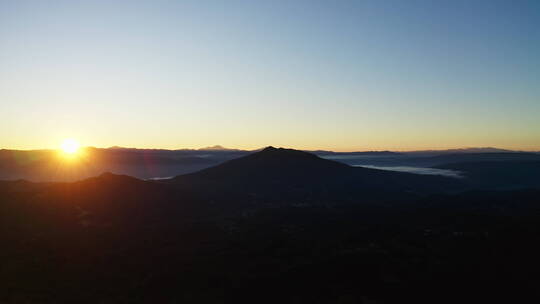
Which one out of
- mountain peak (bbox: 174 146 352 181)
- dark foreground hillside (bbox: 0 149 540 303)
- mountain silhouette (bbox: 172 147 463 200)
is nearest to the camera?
dark foreground hillside (bbox: 0 149 540 303)

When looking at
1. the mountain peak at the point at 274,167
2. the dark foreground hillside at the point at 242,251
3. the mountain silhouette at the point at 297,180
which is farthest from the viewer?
the mountain peak at the point at 274,167

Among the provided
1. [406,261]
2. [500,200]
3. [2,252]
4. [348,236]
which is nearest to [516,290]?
[406,261]

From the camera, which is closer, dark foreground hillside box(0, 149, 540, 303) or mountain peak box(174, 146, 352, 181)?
dark foreground hillside box(0, 149, 540, 303)

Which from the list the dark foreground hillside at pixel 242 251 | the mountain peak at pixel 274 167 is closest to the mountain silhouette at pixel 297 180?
the mountain peak at pixel 274 167

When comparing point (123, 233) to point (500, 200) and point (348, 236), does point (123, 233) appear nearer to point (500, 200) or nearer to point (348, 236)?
point (348, 236)

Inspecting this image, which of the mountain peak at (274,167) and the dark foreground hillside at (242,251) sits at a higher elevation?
the mountain peak at (274,167)

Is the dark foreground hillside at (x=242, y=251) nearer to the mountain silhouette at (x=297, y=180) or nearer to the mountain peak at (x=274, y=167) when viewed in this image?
the mountain silhouette at (x=297, y=180)

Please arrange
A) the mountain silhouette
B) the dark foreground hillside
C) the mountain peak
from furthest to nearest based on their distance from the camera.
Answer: the mountain peak < the mountain silhouette < the dark foreground hillside

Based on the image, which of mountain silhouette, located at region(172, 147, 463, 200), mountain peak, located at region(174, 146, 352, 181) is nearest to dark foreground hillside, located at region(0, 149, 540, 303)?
mountain silhouette, located at region(172, 147, 463, 200)

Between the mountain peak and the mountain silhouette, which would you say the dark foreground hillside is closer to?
the mountain silhouette
